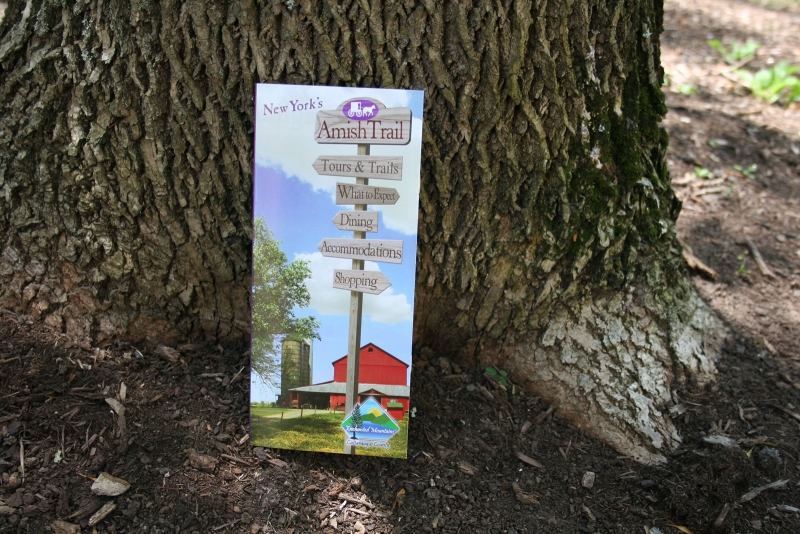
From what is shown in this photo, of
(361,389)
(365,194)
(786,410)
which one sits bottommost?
(786,410)

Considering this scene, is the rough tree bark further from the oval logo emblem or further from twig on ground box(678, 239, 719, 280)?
twig on ground box(678, 239, 719, 280)

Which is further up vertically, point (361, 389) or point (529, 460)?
point (361, 389)

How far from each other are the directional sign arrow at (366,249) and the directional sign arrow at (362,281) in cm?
5

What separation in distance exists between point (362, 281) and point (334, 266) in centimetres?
11

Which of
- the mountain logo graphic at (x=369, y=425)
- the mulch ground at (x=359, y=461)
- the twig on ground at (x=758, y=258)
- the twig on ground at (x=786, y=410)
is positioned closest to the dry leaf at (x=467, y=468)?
the mulch ground at (x=359, y=461)

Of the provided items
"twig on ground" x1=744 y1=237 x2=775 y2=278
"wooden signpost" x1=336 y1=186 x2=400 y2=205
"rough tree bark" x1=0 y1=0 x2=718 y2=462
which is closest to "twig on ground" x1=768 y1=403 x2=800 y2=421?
"rough tree bark" x1=0 y1=0 x2=718 y2=462

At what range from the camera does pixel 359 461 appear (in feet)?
7.30

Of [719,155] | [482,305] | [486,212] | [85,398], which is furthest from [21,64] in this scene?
[719,155]

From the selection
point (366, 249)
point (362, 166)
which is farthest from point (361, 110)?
point (366, 249)

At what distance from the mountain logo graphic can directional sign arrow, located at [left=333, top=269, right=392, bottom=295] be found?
0.40m

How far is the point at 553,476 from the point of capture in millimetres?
2264

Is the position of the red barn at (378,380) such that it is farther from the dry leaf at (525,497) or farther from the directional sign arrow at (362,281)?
the dry leaf at (525,497)

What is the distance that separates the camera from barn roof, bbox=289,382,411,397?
2166 mm

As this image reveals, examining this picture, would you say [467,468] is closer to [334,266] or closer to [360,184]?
[334,266]
